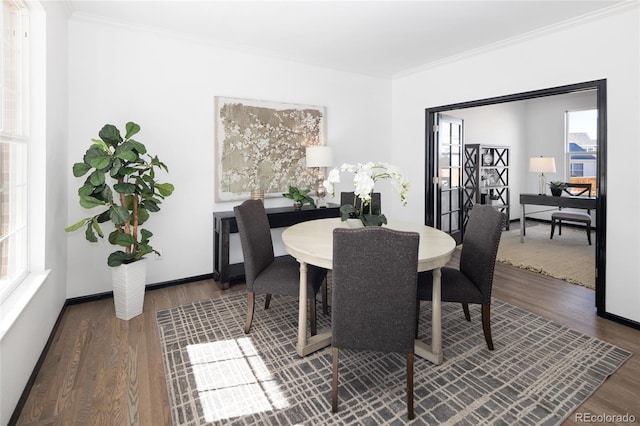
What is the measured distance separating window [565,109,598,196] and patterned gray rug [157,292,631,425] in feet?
17.4

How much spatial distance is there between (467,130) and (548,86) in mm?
3274

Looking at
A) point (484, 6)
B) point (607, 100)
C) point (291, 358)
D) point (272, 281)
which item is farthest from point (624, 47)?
point (291, 358)

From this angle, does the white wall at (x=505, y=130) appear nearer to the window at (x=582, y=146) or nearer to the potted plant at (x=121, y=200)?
the window at (x=582, y=146)

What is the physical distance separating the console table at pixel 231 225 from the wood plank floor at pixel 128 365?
26 cm

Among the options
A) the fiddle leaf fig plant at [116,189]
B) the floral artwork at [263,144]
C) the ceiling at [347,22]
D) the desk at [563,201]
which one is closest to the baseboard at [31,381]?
the fiddle leaf fig plant at [116,189]

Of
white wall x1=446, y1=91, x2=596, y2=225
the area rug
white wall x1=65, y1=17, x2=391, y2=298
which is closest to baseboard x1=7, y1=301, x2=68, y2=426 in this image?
white wall x1=65, y1=17, x2=391, y2=298

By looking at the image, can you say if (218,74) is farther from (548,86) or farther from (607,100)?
(607,100)

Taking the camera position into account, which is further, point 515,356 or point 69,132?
point 69,132

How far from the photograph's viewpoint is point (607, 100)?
2.94 m

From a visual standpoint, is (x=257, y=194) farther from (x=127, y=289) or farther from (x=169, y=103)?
(x=127, y=289)

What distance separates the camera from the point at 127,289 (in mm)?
2832

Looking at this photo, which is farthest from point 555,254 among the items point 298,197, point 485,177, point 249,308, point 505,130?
point 249,308

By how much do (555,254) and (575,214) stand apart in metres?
1.30
